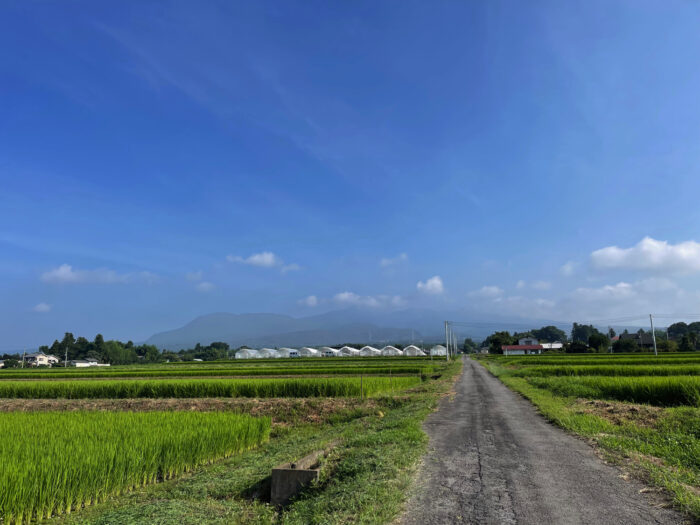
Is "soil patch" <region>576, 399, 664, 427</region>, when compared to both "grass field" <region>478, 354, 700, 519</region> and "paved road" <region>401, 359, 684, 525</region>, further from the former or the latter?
"paved road" <region>401, 359, 684, 525</region>

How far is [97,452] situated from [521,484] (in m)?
7.77

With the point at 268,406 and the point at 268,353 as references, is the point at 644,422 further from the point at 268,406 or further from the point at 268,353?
the point at 268,353

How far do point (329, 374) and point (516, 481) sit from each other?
31087 mm

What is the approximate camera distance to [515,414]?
13.9 m

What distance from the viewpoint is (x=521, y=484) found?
6.60 metres

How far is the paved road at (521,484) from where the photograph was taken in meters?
5.39

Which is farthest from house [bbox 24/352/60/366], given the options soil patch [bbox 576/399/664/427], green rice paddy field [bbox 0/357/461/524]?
soil patch [bbox 576/399/664/427]

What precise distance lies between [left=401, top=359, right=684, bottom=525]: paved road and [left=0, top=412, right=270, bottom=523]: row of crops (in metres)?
5.65

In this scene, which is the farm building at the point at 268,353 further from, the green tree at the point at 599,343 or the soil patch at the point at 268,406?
the soil patch at the point at 268,406

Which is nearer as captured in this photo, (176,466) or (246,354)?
(176,466)

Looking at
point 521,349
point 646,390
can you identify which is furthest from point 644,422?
point 521,349

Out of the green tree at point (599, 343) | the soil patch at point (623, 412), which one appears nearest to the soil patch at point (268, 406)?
the soil patch at point (623, 412)

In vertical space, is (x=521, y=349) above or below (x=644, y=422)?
below

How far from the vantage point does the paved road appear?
539 cm
